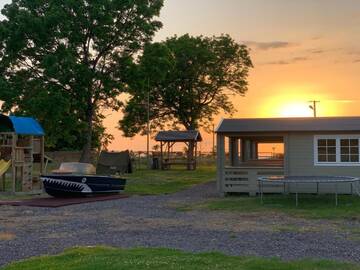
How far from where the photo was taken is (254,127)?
20906mm

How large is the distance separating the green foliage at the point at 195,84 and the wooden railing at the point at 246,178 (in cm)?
3194

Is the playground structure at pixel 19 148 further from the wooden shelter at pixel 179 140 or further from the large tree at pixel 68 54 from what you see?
the wooden shelter at pixel 179 140

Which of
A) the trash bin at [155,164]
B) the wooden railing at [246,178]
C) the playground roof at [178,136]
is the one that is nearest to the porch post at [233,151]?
the wooden railing at [246,178]

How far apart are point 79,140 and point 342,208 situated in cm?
4230

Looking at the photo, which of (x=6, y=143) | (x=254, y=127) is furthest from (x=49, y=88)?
(x=254, y=127)

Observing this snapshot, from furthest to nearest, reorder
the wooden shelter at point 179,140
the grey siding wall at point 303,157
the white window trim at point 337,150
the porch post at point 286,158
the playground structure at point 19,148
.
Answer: the wooden shelter at point 179,140
the playground structure at point 19,148
the porch post at point 286,158
the grey siding wall at point 303,157
the white window trim at point 337,150

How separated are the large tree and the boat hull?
11467 mm

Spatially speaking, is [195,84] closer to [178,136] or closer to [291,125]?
[178,136]

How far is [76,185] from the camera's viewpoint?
822 inches

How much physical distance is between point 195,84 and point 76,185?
112 ft

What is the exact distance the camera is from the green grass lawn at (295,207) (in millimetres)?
15117

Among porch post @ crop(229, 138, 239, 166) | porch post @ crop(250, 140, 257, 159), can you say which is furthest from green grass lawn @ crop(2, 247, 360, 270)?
porch post @ crop(250, 140, 257, 159)

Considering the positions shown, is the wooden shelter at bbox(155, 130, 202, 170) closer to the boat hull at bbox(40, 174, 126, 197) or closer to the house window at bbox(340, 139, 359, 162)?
the boat hull at bbox(40, 174, 126, 197)

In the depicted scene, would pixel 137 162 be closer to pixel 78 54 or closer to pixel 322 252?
pixel 78 54
